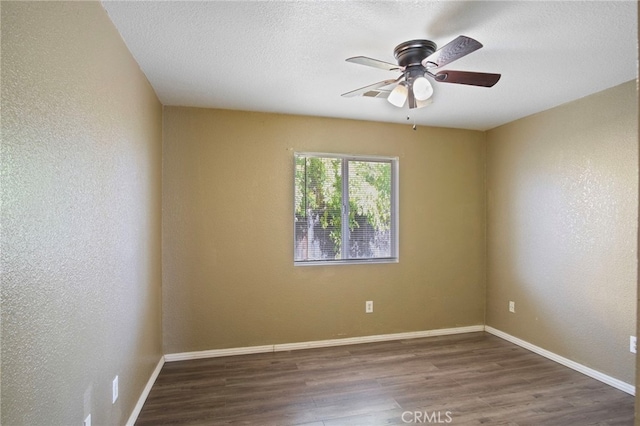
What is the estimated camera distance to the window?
11.2 feet

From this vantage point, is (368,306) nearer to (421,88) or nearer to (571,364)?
(571,364)

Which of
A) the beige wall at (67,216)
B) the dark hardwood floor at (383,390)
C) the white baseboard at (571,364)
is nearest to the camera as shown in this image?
the beige wall at (67,216)

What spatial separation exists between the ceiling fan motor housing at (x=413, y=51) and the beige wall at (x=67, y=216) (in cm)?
165

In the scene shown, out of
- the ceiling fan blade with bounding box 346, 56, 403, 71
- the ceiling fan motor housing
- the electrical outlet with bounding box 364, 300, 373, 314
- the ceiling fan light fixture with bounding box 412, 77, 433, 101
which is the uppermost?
the ceiling fan motor housing

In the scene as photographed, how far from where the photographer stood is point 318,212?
3465 mm

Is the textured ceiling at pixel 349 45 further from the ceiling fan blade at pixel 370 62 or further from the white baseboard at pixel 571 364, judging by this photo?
the white baseboard at pixel 571 364

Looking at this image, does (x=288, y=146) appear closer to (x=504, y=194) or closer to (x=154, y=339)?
(x=154, y=339)

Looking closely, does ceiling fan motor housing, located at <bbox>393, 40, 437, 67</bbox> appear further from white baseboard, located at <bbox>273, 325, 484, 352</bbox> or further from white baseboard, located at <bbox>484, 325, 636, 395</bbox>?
white baseboard, located at <bbox>484, 325, 636, 395</bbox>

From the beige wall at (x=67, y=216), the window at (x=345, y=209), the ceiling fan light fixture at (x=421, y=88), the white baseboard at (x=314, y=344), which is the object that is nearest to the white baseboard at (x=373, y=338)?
the white baseboard at (x=314, y=344)

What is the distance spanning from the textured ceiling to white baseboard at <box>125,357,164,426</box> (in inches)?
94.6

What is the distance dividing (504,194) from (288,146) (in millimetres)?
2554

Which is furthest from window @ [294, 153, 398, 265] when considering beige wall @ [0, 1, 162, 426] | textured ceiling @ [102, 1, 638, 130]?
beige wall @ [0, 1, 162, 426]

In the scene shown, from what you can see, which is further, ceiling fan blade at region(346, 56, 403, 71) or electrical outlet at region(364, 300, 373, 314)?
electrical outlet at region(364, 300, 373, 314)

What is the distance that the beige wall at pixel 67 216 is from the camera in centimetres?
96
